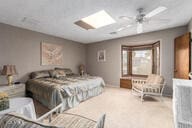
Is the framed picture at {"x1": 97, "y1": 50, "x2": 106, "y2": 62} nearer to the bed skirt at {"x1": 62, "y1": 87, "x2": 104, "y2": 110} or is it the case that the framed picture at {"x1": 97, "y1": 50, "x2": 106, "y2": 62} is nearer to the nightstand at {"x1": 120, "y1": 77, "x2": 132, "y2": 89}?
the nightstand at {"x1": 120, "y1": 77, "x2": 132, "y2": 89}

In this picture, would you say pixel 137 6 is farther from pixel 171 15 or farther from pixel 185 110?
pixel 185 110

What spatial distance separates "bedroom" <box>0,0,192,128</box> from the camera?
2.22 meters

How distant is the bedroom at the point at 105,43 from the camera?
2.22 m

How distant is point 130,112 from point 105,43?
365 cm

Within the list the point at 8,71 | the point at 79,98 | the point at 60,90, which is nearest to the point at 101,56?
the point at 79,98

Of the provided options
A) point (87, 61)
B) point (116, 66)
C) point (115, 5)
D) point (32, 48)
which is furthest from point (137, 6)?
point (87, 61)

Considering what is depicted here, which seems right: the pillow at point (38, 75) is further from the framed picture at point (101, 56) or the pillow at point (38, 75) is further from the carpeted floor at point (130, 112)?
the framed picture at point (101, 56)

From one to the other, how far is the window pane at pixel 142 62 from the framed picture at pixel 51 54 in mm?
3682

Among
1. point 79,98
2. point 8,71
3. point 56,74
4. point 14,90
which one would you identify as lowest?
point 79,98

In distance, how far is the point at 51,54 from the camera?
440cm

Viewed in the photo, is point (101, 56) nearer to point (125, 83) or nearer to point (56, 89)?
point (125, 83)

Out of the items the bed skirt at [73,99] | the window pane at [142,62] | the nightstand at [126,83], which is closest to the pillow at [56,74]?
the bed skirt at [73,99]

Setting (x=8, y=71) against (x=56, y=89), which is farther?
(x=8, y=71)

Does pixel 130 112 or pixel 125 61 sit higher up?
pixel 125 61
